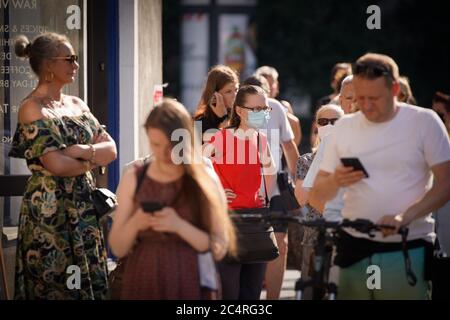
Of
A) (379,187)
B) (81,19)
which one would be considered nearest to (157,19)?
(81,19)

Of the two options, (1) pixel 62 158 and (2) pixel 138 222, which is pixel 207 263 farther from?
(1) pixel 62 158

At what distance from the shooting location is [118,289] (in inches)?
289

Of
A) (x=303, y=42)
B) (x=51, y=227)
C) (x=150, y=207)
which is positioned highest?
(x=303, y=42)

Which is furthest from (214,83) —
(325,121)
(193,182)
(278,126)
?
(193,182)

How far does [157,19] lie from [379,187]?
26.4 ft

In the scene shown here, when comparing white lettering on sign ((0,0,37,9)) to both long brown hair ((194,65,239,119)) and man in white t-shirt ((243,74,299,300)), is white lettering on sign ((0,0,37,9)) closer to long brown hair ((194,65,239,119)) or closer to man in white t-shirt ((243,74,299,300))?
long brown hair ((194,65,239,119))

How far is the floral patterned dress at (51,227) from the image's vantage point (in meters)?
6.47

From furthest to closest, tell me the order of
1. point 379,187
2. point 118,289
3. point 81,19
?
point 81,19 < point 118,289 < point 379,187

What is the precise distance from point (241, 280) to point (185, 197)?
218 cm

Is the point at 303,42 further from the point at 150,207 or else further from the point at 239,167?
the point at 150,207

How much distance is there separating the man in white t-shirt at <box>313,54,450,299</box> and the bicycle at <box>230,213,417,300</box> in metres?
0.09

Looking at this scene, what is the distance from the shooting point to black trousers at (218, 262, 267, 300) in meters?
7.07

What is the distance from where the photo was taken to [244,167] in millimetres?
7352

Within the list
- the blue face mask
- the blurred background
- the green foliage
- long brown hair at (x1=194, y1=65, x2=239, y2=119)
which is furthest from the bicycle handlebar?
the green foliage
